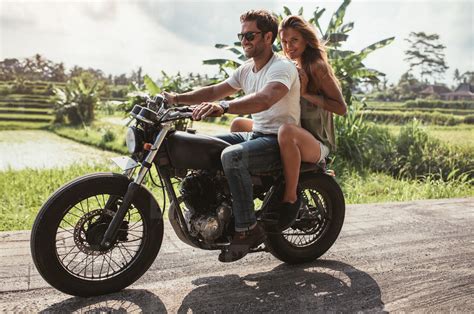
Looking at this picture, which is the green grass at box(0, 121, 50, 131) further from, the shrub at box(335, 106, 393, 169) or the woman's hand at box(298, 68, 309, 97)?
the woman's hand at box(298, 68, 309, 97)

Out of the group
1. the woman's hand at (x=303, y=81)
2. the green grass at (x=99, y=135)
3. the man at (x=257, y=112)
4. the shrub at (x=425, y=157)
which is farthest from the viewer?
the green grass at (x=99, y=135)

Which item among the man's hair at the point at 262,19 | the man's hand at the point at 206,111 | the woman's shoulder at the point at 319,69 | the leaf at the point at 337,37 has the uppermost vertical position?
the leaf at the point at 337,37

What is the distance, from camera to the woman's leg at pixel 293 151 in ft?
9.20

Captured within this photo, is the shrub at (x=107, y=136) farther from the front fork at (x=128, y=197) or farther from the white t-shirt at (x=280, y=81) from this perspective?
the front fork at (x=128, y=197)

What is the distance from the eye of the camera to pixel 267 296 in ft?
9.10

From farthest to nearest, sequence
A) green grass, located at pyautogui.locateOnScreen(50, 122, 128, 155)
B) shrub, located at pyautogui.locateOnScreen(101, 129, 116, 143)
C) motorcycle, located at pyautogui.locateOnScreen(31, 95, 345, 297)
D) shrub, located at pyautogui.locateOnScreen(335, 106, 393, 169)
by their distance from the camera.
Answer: shrub, located at pyautogui.locateOnScreen(101, 129, 116, 143), green grass, located at pyautogui.locateOnScreen(50, 122, 128, 155), shrub, located at pyautogui.locateOnScreen(335, 106, 393, 169), motorcycle, located at pyautogui.locateOnScreen(31, 95, 345, 297)

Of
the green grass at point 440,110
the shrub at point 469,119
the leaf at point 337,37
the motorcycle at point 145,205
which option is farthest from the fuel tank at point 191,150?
the shrub at point 469,119

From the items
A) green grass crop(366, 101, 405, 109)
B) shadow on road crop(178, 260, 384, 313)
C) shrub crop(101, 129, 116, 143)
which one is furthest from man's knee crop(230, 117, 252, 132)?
green grass crop(366, 101, 405, 109)

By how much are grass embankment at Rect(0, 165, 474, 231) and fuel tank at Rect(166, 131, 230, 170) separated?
2227 millimetres

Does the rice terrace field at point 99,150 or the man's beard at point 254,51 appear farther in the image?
the rice terrace field at point 99,150

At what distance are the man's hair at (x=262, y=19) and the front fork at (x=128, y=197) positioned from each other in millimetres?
757

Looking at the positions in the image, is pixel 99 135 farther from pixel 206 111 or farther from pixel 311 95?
pixel 206 111

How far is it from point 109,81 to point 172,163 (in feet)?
23.0

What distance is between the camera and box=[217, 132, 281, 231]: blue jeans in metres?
2.68
